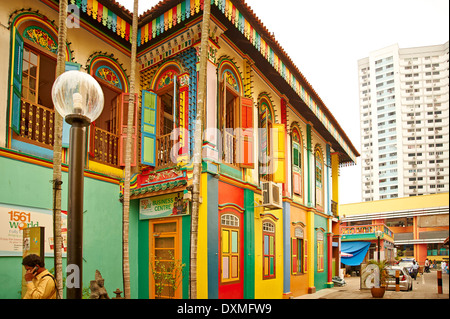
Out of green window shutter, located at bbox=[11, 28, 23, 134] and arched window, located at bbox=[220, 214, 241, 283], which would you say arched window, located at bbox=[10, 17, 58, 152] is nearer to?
green window shutter, located at bbox=[11, 28, 23, 134]

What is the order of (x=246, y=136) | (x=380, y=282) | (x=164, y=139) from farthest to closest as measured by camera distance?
(x=380, y=282), (x=246, y=136), (x=164, y=139)

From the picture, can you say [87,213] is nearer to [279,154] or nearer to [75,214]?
[75,214]

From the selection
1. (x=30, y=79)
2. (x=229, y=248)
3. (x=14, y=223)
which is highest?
(x=30, y=79)

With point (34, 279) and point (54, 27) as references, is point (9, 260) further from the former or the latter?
point (54, 27)

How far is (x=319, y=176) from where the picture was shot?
60.7 feet

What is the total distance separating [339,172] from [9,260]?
57.9ft

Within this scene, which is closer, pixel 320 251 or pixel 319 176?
pixel 320 251

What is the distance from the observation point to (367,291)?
1742 cm

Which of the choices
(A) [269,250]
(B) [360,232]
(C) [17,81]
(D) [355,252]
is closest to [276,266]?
(A) [269,250]

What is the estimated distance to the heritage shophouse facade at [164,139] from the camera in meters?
8.33

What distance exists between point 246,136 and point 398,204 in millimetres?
9622

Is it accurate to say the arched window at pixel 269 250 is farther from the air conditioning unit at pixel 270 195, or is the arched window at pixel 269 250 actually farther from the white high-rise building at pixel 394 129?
the white high-rise building at pixel 394 129

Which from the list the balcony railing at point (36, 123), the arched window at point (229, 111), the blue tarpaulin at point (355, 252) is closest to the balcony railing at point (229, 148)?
the arched window at point (229, 111)
